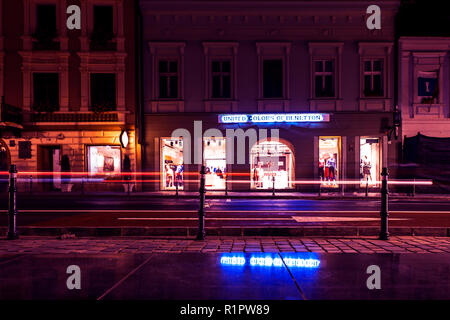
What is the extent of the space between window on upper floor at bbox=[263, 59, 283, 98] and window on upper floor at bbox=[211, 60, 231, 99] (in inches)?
84.7

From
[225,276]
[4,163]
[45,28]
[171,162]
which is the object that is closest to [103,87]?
[45,28]

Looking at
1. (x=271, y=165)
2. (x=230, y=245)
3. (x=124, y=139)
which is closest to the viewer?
(x=230, y=245)

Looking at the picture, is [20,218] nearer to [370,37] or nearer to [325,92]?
[325,92]

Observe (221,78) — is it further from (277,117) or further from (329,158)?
(329,158)

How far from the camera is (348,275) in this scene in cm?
327

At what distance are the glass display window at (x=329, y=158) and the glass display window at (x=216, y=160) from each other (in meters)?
5.81

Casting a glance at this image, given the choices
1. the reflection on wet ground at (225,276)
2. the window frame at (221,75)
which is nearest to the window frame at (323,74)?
the window frame at (221,75)

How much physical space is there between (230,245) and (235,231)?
3.11 feet

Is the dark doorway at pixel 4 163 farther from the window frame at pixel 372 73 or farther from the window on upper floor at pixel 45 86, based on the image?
the window frame at pixel 372 73

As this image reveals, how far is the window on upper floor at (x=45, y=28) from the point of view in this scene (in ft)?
56.0

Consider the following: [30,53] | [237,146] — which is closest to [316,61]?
[237,146]

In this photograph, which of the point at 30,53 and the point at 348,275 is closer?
the point at 348,275

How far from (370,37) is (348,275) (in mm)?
17797

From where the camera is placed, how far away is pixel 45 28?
56.2ft
